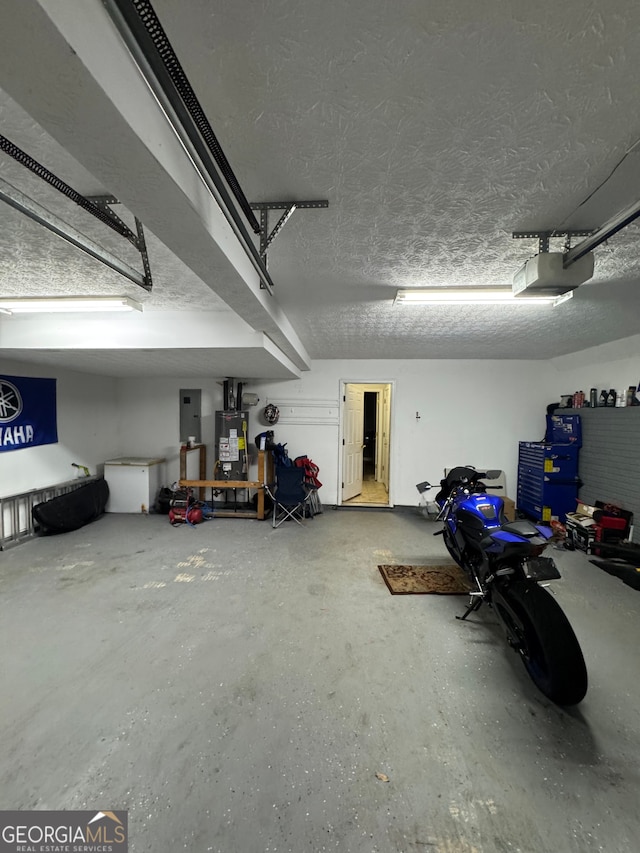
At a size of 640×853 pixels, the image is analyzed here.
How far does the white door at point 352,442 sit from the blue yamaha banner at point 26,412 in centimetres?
402

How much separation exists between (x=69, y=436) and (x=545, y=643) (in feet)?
18.2

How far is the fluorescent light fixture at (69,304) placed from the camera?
99.2 inches

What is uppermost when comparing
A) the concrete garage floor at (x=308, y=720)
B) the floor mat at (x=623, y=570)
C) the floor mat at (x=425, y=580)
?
the floor mat at (x=623, y=570)

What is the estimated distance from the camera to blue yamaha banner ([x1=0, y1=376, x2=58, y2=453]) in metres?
3.78

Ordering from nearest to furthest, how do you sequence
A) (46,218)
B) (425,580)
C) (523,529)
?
(46,218)
(523,529)
(425,580)

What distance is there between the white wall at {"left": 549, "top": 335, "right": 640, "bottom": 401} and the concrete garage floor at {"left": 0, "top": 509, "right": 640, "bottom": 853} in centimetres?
234

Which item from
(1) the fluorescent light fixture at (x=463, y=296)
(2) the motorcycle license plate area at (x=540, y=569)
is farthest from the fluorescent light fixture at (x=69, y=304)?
(2) the motorcycle license plate area at (x=540, y=569)

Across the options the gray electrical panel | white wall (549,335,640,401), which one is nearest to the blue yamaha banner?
the gray electrical panel

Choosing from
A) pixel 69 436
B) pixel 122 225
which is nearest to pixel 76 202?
pixel 122 225

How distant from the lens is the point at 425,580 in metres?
2.99

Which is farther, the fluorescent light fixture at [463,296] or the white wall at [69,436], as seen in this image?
the white wall at [69,436]

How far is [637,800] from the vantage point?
4.25 feet

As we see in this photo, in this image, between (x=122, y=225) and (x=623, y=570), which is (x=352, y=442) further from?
(x=122, y=225)

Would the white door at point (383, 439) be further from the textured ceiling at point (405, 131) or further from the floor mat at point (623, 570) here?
the textured ceiling at point (405, 131)
